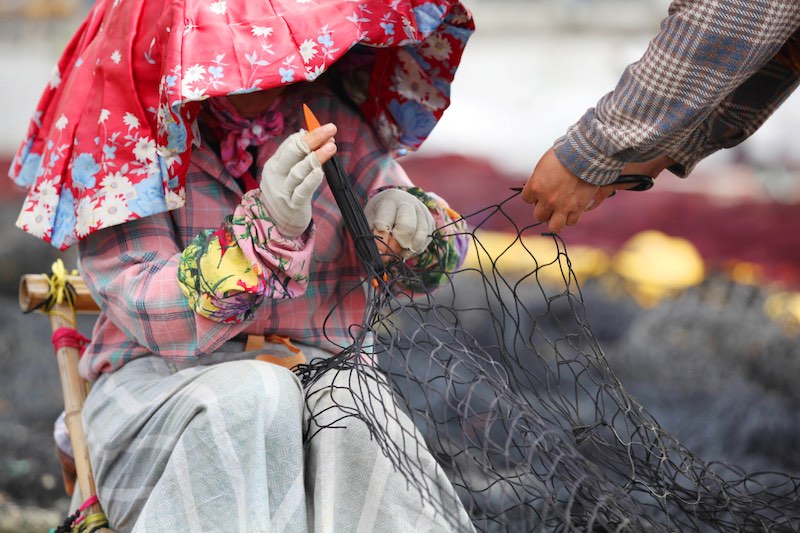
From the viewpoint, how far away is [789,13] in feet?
3.41

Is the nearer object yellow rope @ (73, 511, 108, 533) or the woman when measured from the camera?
the woman

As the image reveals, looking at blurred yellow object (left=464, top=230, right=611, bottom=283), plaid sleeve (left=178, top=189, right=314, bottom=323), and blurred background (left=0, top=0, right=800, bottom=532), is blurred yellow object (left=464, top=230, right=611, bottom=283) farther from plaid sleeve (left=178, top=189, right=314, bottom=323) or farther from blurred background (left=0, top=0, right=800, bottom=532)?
plaid sleeve (left=178, top=189, right=314, bottom=323)

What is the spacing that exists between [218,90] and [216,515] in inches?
18.4

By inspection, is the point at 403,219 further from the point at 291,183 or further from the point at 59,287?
the point at 59,287

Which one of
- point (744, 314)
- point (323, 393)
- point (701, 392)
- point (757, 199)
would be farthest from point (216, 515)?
point (757, 199)

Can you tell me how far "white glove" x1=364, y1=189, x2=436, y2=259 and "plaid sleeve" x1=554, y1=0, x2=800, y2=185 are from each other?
22cm

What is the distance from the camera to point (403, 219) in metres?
1.23

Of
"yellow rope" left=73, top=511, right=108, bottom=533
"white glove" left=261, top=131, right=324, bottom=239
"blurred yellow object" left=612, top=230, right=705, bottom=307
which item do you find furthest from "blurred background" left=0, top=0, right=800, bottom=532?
"white glove" left=261, top=131, right=324, bottom=239

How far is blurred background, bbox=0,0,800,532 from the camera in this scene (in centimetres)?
220

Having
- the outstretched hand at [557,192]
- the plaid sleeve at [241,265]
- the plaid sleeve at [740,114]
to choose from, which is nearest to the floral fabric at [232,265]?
the plaid sleeve at [241,265]

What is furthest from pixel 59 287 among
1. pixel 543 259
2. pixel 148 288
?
pixel 543 259

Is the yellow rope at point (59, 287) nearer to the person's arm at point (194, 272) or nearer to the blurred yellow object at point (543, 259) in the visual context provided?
the person's arm at point (194, 272)

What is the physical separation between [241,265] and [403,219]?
0.82 ft

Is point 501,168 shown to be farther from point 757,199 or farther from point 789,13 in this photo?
point 789,13
